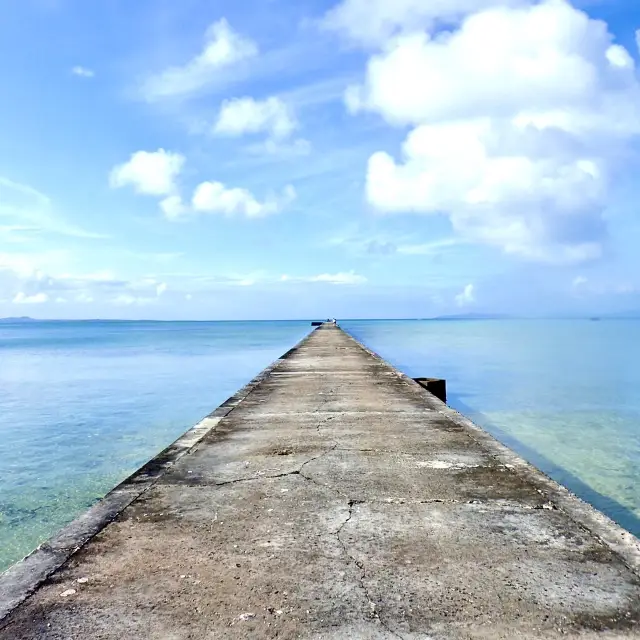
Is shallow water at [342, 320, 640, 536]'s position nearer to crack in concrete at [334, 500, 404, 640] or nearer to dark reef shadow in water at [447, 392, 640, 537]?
dark reef shadow in water at [447, 392, 640, 537]

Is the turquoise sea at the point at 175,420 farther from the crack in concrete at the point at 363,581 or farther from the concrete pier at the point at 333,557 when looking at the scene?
the crack in concrete at the point at 363,581

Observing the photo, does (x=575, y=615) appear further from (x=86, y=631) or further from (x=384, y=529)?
(x=86, y=631)

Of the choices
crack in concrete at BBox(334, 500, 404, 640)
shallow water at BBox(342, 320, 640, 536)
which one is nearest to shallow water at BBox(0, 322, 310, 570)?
crack in concrete at BBox(334, 500, 404, 640)

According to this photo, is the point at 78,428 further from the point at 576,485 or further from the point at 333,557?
the point at 333,557

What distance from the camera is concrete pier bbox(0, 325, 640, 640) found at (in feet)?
6.84

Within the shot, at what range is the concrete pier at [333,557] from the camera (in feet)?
6.84

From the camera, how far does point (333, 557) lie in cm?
261

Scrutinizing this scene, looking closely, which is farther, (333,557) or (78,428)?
(78,428)

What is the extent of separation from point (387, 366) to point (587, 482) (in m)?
5.73

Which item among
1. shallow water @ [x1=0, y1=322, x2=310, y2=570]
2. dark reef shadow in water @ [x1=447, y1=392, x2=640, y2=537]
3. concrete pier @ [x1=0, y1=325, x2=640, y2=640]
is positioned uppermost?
concrete pier @ [x1=0, y1=325, x2=640, y2=640]

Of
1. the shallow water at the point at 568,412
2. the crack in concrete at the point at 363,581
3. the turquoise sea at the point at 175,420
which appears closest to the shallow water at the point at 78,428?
the turquoise sea at the point at 175,420

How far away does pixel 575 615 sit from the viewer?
6.94ft

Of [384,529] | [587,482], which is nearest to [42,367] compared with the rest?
[587,482]

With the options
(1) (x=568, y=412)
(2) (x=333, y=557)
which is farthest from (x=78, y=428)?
(1) (x=568, y=412)
